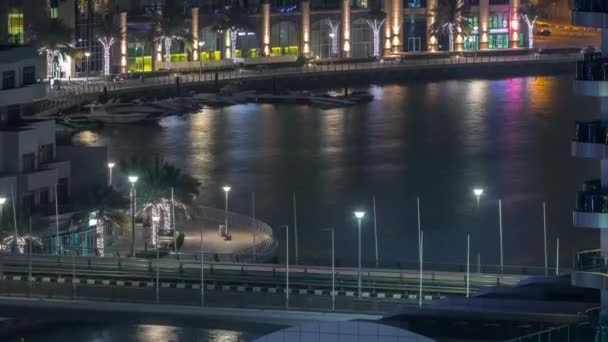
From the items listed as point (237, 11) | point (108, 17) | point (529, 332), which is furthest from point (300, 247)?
point (237, 11)

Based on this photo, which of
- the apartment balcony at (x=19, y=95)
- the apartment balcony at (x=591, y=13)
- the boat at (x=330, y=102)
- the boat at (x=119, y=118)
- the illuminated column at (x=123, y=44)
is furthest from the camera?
the illuminated column at (x=123, y=44)

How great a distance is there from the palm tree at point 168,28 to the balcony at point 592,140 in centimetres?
6096

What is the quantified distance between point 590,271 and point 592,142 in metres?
1.24

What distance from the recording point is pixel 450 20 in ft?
305

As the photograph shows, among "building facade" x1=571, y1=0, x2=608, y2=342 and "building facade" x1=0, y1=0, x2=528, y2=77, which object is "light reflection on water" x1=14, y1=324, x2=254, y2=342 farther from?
"building facade" x1=0, y1=0, x2=528, y2=77

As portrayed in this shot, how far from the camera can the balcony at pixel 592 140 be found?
21031 millimetres

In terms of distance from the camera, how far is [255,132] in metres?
67.8

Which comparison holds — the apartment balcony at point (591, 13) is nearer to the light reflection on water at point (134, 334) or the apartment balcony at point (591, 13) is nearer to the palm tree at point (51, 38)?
the light reflection on water at point (134, 334)

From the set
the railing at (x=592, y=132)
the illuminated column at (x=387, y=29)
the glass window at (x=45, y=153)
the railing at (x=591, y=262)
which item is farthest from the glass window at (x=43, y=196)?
the illuminated column at (x=387, y=29)

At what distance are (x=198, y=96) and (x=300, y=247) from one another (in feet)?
124

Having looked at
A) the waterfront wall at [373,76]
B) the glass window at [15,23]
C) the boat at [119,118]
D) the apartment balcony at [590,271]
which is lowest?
the boat at [119,118]

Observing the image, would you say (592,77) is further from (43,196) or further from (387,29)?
(387,29)

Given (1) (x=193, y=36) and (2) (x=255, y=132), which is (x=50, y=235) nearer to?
(2) (x=255, y=132)

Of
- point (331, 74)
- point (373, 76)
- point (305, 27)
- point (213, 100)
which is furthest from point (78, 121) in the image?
point (305, 27)
